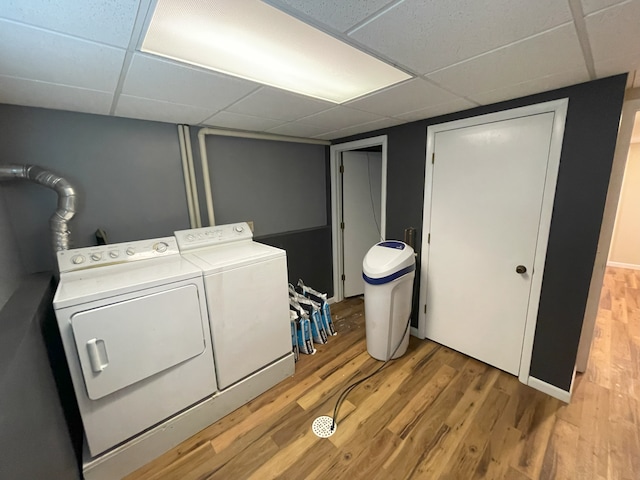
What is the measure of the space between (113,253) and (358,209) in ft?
8.35

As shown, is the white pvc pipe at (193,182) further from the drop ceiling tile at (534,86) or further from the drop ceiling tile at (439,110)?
the drop ceiling tile at (534,86)

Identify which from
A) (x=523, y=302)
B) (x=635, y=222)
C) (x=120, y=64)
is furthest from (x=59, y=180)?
(x=635, y=222)

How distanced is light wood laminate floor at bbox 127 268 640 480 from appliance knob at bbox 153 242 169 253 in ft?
4.07

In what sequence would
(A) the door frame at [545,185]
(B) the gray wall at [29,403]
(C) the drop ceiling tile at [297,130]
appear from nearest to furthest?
1. (B) the gray wall at [29,403]
2. (A) the door frame at [545,185]
3. (C) the drop ceiling tile at [297,130]

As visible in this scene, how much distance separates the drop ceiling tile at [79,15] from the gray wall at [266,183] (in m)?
1.33

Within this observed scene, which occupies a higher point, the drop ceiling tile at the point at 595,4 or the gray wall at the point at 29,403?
the drop ceiling tile at the point at 595,4

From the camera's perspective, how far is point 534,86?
1491 millimetres

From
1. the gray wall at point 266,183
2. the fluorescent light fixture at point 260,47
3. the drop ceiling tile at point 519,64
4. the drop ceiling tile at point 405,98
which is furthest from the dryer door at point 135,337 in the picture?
the drop ceiling tile at point 519,64

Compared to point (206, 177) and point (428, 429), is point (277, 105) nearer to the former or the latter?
point (206, 177)

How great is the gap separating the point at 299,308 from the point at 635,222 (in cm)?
569

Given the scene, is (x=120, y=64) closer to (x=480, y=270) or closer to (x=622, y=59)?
(x=622, y=59)

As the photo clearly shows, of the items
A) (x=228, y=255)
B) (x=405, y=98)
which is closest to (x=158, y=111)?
(x=228, y=255)

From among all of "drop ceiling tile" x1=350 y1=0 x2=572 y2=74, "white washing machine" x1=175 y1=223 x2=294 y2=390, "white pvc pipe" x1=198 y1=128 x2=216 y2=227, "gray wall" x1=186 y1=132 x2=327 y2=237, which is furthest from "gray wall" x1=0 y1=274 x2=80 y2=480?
"drop ceiling tile" x1=350 y1=0 x2=572 y2=74

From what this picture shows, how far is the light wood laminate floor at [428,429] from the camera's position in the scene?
140cm
